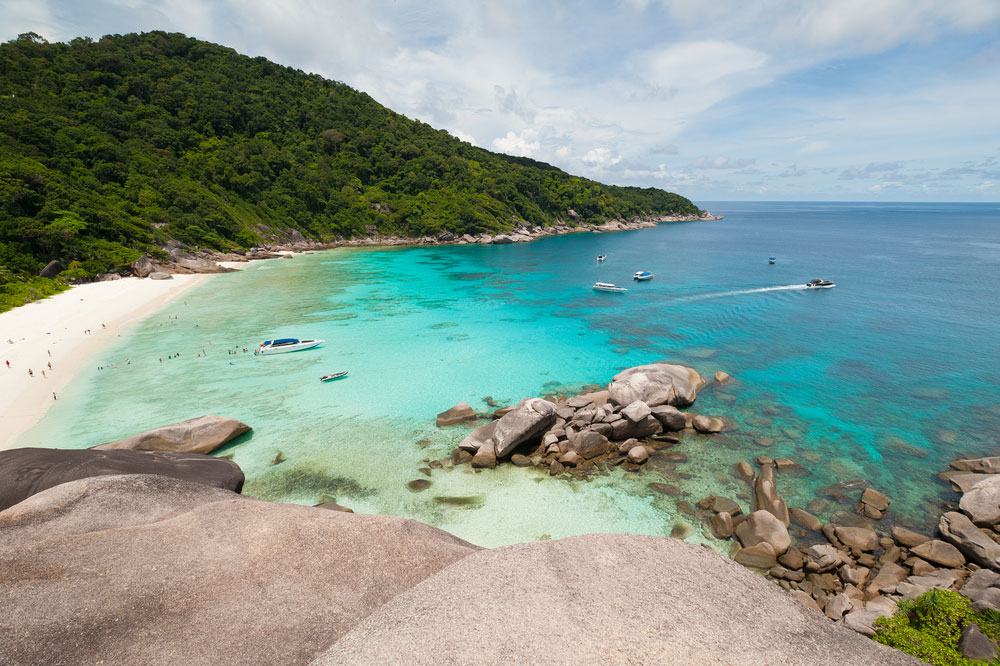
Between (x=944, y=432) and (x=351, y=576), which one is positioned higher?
(x=351, y=576)

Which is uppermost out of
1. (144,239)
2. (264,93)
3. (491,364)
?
(264,93)

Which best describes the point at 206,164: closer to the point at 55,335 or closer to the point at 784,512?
the point at 55,335

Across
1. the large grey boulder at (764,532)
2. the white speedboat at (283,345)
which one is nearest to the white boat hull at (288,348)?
the white speedboat at (283,345)

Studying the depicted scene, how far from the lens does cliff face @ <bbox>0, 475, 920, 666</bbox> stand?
627 cm

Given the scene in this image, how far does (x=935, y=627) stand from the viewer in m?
9.31

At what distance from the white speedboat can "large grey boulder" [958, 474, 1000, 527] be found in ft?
135

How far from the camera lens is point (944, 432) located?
22859mm

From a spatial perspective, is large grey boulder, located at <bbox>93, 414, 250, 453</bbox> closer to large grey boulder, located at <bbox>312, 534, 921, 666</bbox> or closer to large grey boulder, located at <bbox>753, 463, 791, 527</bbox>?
large grey boulder, located at <bbox>312, 534, 921, 666</bbox>

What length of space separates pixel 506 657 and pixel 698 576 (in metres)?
4.16

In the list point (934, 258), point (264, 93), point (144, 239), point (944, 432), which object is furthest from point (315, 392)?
point (264, 93)

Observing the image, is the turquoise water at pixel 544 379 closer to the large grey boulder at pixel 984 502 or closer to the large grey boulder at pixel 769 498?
the large grey boulder at pixel 769 498

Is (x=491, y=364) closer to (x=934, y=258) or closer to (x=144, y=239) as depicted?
(x=144, y=239)

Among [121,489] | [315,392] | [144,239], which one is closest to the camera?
[121,489]

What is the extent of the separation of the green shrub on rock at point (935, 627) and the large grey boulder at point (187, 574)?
9.75 meters
